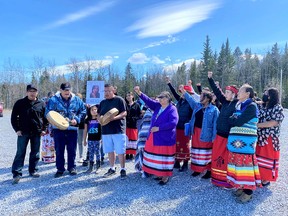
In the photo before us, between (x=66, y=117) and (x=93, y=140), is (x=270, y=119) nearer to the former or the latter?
(x=93, y=140)

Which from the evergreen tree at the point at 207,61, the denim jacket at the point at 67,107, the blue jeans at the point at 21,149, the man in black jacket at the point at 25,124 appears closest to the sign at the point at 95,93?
the denim jacket at the point at 67,107

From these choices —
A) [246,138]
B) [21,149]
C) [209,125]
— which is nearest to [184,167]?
[209,125]

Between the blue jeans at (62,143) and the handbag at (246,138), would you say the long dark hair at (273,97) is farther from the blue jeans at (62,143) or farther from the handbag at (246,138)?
the blue jeans at (62,143)

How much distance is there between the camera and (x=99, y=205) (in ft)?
13.5

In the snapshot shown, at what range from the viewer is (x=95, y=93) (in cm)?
780

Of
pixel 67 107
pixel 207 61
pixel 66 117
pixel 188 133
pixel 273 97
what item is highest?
pixel 207 61

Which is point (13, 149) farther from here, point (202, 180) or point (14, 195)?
point (202, 180)

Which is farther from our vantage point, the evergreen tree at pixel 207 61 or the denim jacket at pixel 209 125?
the evergreen tree at pixel 207 61

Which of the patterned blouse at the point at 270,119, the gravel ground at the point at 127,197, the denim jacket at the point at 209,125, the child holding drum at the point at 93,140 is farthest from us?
the child holding drum at the point at 93,140

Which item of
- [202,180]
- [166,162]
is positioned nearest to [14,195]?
[166,162]

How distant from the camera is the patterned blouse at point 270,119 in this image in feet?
14.8

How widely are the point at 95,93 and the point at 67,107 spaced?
2.29 meters

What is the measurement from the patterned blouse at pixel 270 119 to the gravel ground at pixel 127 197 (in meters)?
0.93

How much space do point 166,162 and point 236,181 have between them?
138 centimetres
